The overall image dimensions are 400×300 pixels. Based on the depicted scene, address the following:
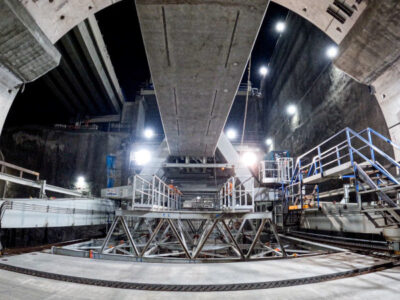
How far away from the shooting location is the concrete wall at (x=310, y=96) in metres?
12.0

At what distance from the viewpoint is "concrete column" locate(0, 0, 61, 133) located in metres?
3.80

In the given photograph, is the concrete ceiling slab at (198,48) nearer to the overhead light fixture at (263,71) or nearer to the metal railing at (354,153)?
the metal railing at (354,153)

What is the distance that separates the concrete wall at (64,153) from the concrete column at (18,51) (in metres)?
20.3

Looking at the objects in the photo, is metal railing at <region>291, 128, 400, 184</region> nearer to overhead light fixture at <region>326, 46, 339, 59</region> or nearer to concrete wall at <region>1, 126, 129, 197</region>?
overhead light fixture at <region>326, 46, 339, 59</region>

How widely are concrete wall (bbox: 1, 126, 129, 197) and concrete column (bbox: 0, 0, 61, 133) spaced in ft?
66.6

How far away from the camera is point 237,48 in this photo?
3.85 meters

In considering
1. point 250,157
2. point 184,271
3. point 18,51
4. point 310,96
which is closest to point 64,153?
point 250,157

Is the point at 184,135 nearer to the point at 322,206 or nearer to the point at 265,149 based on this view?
the point at 322,206

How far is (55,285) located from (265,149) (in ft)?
84.9

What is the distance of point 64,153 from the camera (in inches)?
959

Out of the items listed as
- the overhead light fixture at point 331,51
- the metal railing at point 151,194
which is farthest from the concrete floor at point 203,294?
the overhead light fixture at point 331,51

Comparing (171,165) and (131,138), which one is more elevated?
(131,138)

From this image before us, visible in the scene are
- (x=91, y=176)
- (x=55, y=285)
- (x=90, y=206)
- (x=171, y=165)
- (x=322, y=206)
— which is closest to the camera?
(x=55, y=285)

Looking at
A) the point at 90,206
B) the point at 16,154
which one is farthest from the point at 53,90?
the point at 90,206
